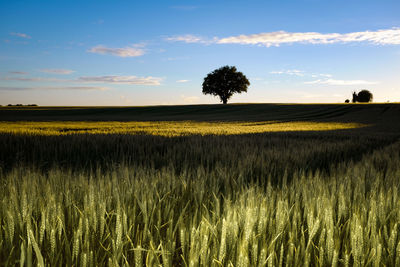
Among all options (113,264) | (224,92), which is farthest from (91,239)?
(224,92)

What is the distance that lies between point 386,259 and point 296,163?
8.92 feet

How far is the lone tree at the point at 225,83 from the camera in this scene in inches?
2852

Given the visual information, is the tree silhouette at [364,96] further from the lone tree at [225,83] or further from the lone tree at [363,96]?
the lone tree at [225,83]

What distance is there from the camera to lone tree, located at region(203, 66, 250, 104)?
7244 cm

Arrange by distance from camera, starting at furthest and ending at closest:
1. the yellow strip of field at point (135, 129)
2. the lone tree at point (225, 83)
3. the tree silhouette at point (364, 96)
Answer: the tree silhouette at point (364, 96), the lone tree at point (225, 83), the yellow strip of field at point (135, 129)

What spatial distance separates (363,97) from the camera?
4532 inches

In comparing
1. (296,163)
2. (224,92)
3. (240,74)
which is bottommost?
(296,163)

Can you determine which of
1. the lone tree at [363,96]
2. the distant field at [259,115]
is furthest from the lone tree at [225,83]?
the lone tree at [363,96]

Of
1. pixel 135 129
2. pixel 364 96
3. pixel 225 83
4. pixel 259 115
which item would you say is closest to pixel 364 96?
pixel 364 96

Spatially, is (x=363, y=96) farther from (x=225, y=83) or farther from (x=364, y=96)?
(x=225, y=83)

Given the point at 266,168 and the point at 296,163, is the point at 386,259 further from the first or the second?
the point at 296,163

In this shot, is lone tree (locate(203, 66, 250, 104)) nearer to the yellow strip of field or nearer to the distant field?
the distant field

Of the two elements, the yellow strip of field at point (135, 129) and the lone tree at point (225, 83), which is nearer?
the yellow strip of field at point (135, 129)

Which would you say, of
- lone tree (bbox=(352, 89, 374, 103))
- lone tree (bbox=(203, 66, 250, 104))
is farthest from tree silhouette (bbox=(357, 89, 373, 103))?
lone tree (bbox=(203, 66, 250, 104))
